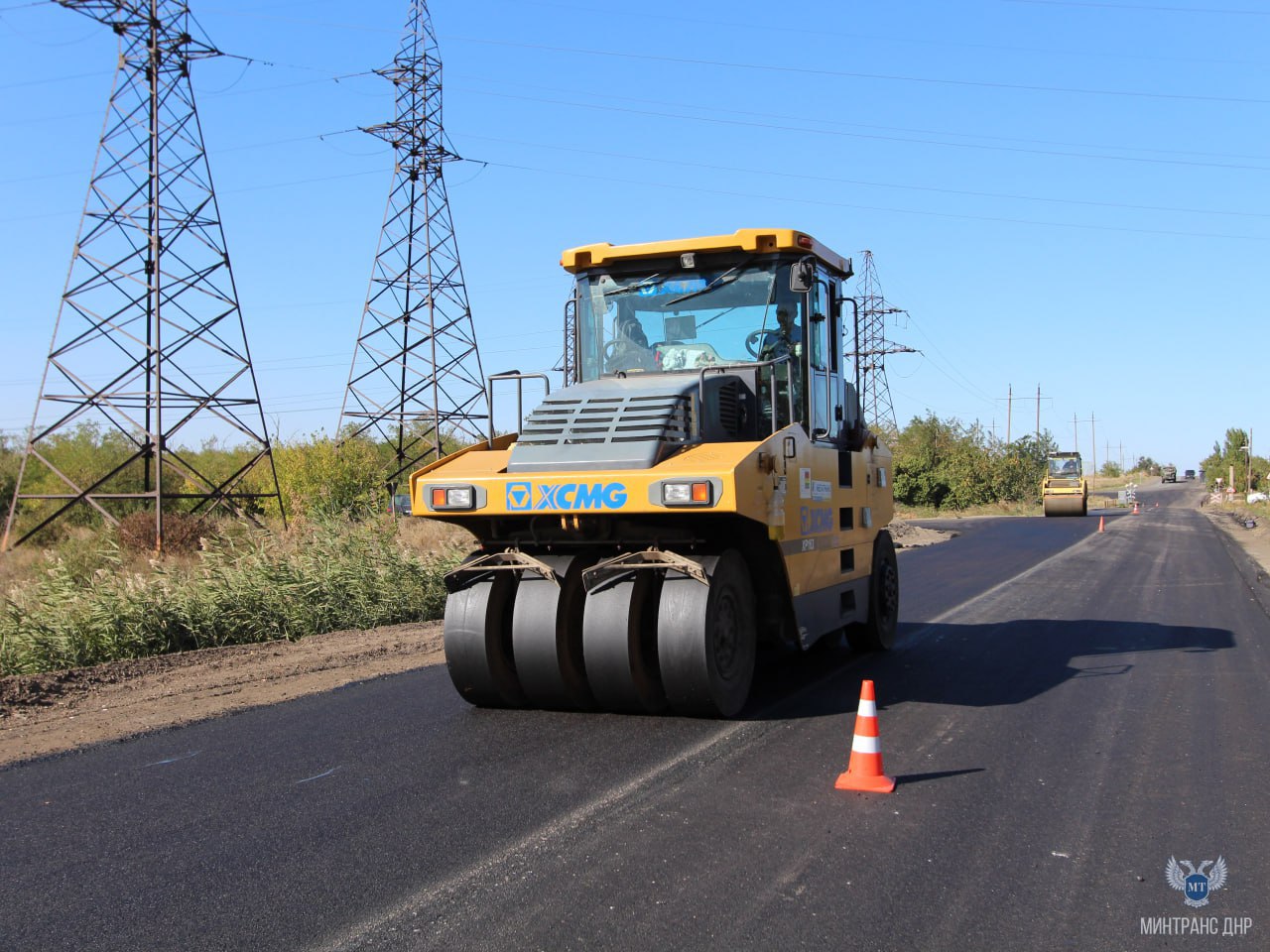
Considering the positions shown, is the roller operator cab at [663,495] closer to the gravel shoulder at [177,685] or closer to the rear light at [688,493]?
the rear light at [688,493]

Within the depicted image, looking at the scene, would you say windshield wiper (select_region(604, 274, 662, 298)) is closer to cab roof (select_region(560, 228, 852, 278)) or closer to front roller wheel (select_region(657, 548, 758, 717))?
cab roof (select_region(560, 228, 852, 278))

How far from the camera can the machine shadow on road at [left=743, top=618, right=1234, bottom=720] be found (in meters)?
7.86

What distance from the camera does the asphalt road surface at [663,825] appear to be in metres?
3.88

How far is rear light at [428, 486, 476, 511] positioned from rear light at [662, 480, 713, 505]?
1.32 meters

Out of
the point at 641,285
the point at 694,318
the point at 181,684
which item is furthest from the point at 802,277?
the point at 181,684

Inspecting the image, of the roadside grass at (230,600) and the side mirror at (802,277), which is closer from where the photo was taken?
the side mirror at (802,277)

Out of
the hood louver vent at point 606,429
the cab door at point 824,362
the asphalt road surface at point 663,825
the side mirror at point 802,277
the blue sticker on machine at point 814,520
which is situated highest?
the side mirror at point 802,277

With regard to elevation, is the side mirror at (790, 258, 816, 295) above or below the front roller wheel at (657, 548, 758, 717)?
above

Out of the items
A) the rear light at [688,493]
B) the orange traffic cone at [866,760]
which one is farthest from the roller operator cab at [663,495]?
the orange traffic cone at [866,760]

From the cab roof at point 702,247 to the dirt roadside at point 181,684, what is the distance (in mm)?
3805

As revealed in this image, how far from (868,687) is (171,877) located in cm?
335

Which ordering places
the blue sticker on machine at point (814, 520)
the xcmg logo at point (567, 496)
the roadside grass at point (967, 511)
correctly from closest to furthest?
1. the xcmg logo at point (567, 496)
2. the blue sticker on machine at point (814, 520)
3. the roadside grass at point (967, 511)

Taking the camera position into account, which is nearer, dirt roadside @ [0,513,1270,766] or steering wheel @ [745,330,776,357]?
dirt roadside @ [0,513,1270,766]

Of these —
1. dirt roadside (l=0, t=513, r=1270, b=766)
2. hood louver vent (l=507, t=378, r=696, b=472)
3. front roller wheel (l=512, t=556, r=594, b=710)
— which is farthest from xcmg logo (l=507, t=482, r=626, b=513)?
dirt roadside (l=0, t=513, r=1270, b=766)
